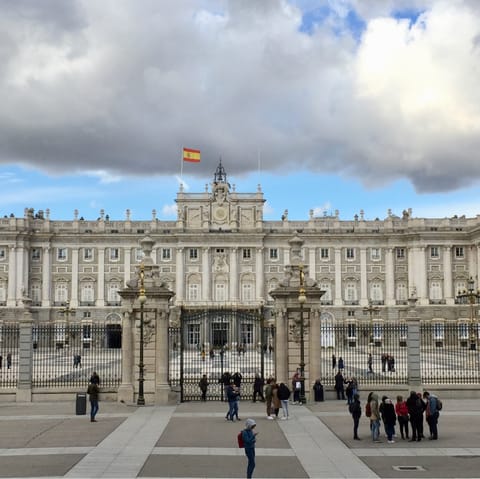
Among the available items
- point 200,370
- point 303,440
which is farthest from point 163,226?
point 303,440

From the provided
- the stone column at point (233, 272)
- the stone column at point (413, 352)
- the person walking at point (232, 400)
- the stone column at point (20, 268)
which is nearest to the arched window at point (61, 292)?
the stone column at point (20, 268)

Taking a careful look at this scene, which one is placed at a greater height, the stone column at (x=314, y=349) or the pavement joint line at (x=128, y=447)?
the stone column at (x=314, y=349)

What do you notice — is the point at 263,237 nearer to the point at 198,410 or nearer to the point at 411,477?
the point at 198,410

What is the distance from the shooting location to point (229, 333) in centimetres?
8238

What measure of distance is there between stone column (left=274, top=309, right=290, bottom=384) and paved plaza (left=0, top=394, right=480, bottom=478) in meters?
2.13

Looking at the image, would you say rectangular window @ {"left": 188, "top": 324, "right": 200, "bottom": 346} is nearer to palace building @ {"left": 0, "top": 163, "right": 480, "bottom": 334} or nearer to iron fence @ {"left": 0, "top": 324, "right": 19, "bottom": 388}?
palace building @ {"left": 0, "top": 163, "right": 480, "bottom": 334}

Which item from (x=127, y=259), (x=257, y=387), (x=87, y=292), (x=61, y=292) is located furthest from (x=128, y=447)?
(x=61, y=292)

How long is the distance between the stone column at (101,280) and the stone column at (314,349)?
239 ft

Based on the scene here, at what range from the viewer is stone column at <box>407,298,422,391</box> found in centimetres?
3078

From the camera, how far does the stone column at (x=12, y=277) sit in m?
98.5

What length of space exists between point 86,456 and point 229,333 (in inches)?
2501

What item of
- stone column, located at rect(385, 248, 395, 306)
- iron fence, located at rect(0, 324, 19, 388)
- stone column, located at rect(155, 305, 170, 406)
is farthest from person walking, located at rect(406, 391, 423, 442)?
stone column, located at rect(385, 248, 395, 306)

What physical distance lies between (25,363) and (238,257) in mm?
71770

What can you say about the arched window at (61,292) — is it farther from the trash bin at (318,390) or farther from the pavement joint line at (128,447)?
the pavement joint line at (128,447)
